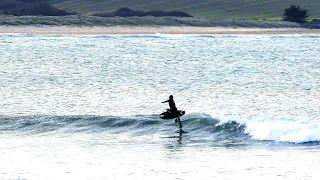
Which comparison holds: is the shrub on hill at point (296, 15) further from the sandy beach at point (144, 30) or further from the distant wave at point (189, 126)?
the distant wave at point (189, 126)

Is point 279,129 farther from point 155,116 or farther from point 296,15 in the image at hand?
point 296,15

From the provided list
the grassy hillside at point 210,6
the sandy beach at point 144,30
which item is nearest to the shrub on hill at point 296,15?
the sandy beach at point 144,30

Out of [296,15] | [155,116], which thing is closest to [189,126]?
[155,116]

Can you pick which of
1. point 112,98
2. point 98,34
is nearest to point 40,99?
point 112,98

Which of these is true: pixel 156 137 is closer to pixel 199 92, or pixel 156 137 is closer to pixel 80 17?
pixel 199 92

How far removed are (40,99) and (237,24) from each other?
62982mm

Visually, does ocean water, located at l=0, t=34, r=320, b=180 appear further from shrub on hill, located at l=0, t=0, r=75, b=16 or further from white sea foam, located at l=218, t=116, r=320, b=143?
shrub on hill, located at l=0, t=0, r=75, b=16

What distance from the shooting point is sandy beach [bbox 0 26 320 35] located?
89.7 meters

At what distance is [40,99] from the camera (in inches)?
1583

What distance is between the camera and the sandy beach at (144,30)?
8969cm

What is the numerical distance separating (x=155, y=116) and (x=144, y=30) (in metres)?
58.7

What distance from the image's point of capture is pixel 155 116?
35656mm

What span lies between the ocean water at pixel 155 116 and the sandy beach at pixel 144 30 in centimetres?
2162

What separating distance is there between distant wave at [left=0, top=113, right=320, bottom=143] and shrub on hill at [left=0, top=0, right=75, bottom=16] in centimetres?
6473
